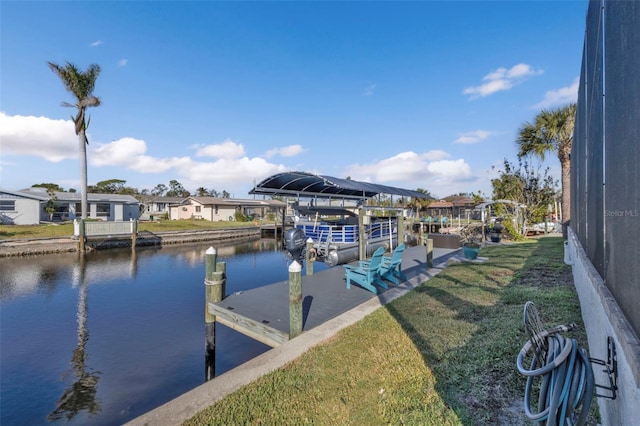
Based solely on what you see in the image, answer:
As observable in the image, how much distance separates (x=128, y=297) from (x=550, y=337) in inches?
513

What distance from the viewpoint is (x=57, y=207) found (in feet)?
106

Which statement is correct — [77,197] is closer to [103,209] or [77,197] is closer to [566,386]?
[103,209]

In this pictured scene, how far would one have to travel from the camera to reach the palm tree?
1808cm

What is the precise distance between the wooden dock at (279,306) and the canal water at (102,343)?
1.24m

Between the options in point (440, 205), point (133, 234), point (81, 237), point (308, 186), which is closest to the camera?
point (308, 186)

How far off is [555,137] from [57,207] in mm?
43535

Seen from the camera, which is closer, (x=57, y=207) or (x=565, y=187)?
(x=565, y=187)

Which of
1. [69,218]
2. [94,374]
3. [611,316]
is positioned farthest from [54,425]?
[69,218]

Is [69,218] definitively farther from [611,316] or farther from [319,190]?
[611,316]

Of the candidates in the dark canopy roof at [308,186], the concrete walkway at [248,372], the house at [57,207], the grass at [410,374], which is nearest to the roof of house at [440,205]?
the dark canopy roof at [308,186]

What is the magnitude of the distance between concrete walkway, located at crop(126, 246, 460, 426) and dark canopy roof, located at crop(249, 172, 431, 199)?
8594 millimetres

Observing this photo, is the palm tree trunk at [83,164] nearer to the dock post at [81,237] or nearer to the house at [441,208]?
the dock post at [81,237]

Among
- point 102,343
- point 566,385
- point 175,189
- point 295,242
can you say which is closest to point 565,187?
point 295,242

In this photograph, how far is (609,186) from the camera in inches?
111
